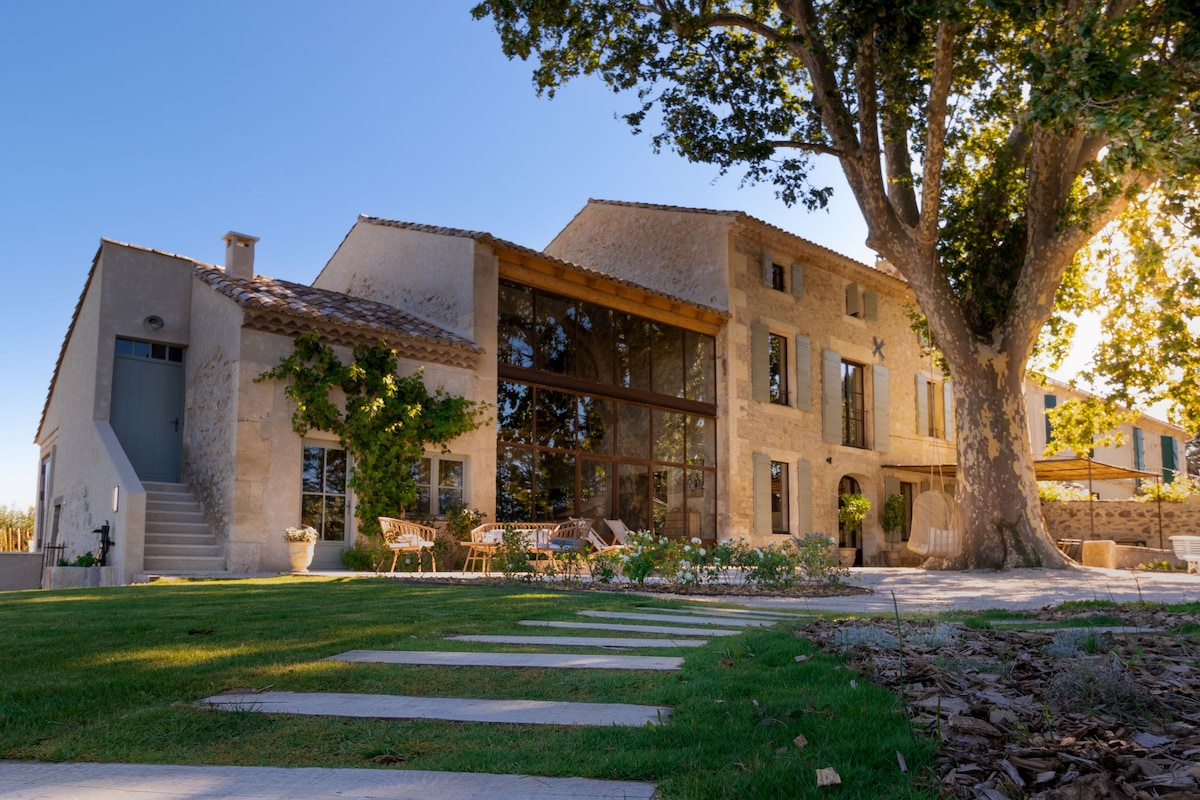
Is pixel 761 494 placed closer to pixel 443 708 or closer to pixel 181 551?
pixel 181 551

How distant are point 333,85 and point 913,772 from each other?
14.3m

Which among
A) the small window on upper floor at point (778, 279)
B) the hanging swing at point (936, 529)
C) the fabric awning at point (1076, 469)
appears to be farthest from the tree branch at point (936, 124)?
the fabric awning at point (1076, 469)

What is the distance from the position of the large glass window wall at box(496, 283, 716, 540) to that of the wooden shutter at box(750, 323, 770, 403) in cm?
85

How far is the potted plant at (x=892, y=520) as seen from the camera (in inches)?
789

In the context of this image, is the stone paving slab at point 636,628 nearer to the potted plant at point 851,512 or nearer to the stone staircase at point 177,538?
the stone staircase at point 177,538

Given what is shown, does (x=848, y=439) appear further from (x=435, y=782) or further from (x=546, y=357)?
(x=435, y=782)

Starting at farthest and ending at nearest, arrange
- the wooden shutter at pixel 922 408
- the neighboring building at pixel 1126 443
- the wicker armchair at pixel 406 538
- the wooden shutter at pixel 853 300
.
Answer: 1. the neighboring building at pixel 1126 443
2. the wooden shutter at pixel 922 408
3. the wooden shutter at pixel 853 300
4. the wicker armchair at pixel 406 538

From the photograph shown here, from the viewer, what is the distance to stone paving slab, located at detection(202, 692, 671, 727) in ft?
8.42

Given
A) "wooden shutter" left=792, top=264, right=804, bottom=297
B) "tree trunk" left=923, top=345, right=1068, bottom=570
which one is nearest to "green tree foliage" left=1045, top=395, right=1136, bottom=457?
"wooden shutter" left=792, top=264, right=804, bottom=297

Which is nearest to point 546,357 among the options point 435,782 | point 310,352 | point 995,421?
point 310,352

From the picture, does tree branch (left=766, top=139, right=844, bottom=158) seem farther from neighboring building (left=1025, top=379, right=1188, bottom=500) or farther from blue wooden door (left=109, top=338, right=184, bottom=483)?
neighboring building (left=1025, top=379, right=1188, bottom=500)

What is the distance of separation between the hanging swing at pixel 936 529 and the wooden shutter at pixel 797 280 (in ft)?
18.7

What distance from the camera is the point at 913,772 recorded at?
198cm

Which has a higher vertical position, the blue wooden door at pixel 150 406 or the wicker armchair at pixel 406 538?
the blue wooden door at pixel 150 406
